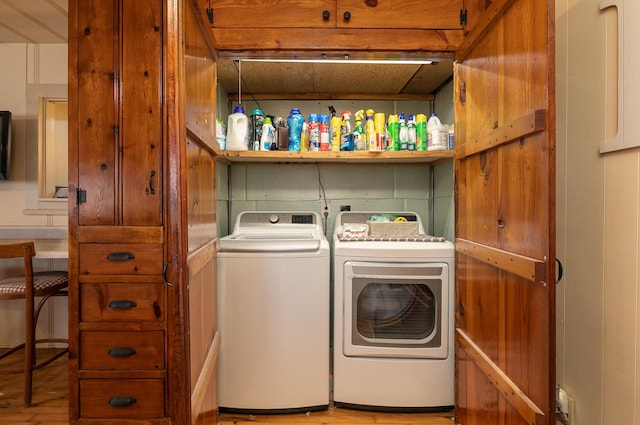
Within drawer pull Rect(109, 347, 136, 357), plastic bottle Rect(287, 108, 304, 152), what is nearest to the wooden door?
plastic bottle Rect(287, 108, 304, 152)

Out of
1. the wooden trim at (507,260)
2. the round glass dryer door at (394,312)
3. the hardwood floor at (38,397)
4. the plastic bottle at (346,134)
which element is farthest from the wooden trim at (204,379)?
the plastic bottle at (346,134)

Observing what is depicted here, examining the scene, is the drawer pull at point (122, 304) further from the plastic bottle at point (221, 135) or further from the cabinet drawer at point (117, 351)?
the plastic bottle at point (221, 135)

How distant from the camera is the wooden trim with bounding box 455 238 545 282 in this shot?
1.07 m

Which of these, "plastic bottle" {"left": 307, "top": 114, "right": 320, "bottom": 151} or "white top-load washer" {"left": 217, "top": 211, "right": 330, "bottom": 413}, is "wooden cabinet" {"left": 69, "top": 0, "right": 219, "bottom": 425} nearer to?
"white top-load washer" {"left": 217, "top": 211, "right": 330, "bottom": 413}

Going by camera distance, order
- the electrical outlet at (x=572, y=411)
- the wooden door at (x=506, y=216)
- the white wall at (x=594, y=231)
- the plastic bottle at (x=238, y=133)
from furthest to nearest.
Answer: the plastic bottle at (x=238, y=133), the electrical outlet at (x=572, y=411), the white wall at (x=594, y=231), the wooden door at (x=506, y=216)

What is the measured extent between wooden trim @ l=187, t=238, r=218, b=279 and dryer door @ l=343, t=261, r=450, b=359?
711 mm

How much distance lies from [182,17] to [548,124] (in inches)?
44.7

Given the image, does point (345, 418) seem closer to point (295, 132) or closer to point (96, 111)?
point (295, 132)

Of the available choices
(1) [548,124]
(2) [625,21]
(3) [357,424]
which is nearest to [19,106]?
(3) [357,424]

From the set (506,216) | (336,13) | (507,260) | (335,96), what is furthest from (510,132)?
(335,96)

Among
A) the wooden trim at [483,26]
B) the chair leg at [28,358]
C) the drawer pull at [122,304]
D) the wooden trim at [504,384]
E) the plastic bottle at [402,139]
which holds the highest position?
the wooden trim at [483,26]

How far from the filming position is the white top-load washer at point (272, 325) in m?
1.94

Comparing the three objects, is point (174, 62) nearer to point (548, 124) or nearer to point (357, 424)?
point (548, 124)

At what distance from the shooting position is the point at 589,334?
138cm
